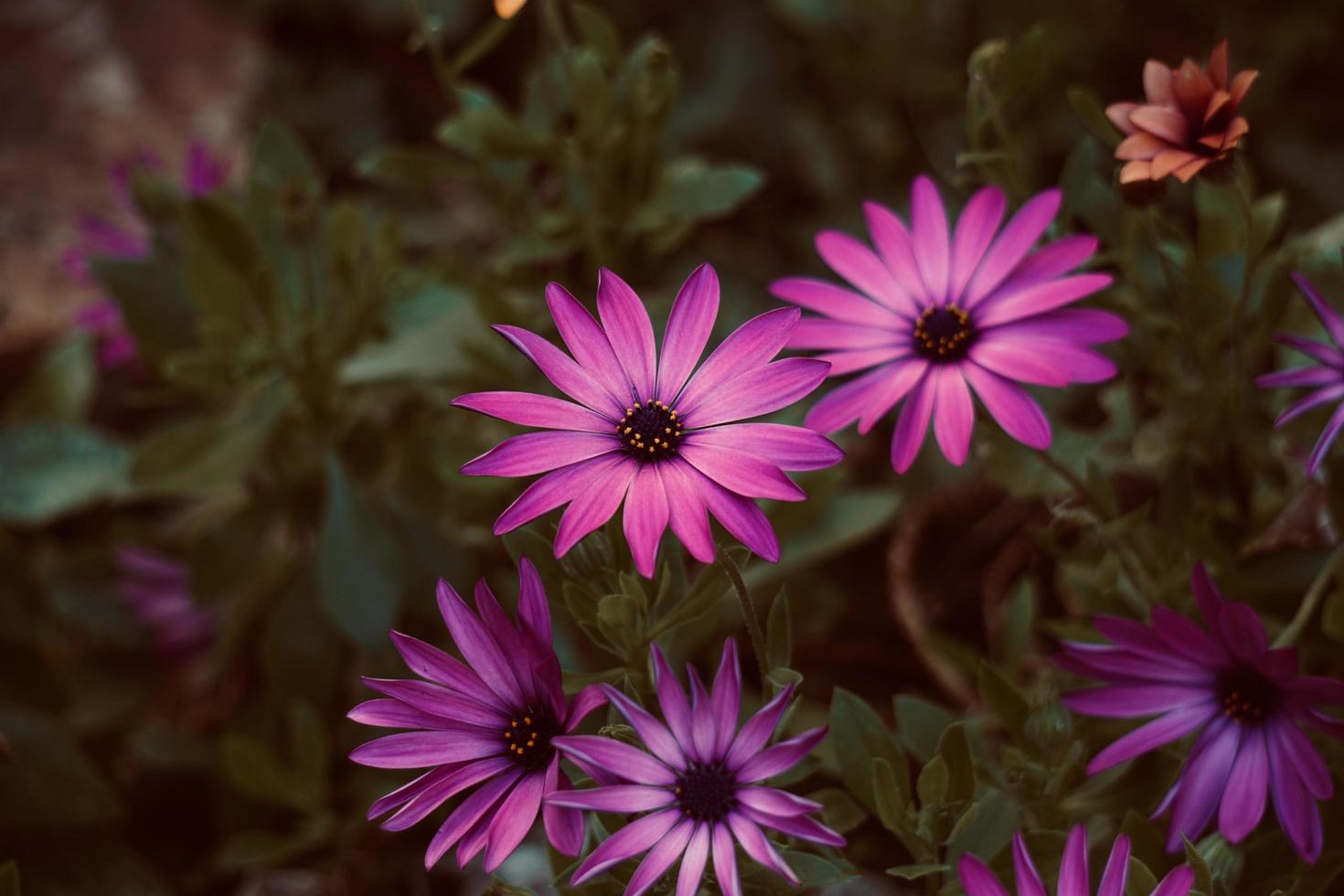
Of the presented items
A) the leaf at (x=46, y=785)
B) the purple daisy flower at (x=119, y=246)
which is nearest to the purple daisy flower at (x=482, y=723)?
the leaf at (x=46, y=785)

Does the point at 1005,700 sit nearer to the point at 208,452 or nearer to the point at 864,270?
the point at 864,270

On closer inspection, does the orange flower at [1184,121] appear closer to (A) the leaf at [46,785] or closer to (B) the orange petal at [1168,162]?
(B) the orange petal at [1168,162]

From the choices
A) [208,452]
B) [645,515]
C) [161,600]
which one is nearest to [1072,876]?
[645,515]

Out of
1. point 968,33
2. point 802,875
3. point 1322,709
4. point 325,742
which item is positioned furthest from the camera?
point 968,33

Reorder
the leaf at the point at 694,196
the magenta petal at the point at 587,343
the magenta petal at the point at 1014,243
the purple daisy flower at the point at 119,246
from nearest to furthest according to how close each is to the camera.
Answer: the magenta petal at the point at 587,343 → the magenta petal at the point at 1014,243 → the leaf at the point at 694,196 → the purple daisy flower at the point at 119,246

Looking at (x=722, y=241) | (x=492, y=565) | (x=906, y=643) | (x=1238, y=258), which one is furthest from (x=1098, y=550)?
(x=722, y=241)

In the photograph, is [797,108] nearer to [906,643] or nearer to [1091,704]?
[906,643]

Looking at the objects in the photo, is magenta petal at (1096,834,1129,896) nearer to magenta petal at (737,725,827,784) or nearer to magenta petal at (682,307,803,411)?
magenta petal at (737,725,827,784)
